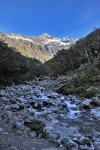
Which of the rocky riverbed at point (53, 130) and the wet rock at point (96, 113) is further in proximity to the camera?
the wet rock at point (96, 113)

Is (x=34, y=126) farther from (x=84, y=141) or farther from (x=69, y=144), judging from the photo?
(x=84, y=141)

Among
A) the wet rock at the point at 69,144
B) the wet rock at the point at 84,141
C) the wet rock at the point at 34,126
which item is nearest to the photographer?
the wet rock at the point at 69,144

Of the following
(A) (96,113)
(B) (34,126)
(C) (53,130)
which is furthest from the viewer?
(A) (96,113)

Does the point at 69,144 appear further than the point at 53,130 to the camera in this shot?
No

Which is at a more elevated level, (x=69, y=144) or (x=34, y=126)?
(x=34, y=126)

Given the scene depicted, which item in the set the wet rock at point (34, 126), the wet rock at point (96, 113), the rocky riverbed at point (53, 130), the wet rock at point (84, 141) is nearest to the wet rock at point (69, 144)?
the rocky riverbed at point (53, 130)

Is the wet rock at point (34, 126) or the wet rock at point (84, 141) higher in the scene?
the wet rock at point (34, 126)

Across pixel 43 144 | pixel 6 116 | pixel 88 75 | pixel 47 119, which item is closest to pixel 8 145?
pixel 43 144

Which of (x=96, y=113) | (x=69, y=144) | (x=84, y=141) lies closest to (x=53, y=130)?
(x=84, y=141)

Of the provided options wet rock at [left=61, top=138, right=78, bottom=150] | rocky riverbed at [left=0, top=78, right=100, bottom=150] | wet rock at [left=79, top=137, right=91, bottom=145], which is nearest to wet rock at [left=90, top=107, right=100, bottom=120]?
rocky riverbed at [left=0, top=78, right=100, bottom=150]

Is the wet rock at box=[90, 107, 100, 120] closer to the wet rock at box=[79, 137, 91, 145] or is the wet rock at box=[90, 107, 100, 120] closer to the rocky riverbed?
the rocky riverbed

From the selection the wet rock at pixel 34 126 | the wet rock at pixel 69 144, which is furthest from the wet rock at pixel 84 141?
the wet rock at pixel 34 126

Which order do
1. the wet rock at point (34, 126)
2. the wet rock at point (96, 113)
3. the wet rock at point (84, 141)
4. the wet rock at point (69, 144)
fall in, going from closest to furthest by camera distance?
the wet rock at point (69, 144) < the wet rock at point (84, 141) < the wet rock at point (34, 126) < the wet rock at point (96, 113)

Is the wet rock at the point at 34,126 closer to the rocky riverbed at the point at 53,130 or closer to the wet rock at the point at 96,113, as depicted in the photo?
the rocky riverbed at the point at 53,130
